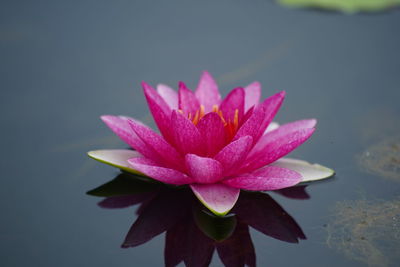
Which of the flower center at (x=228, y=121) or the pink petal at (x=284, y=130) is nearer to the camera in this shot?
the flower center at (x=228, y=121)

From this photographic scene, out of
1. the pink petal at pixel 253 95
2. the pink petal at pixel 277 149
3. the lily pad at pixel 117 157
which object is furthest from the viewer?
the pink petal at pixel 253 95

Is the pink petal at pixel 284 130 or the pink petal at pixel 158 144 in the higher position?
the pink petal at pixel 158 144

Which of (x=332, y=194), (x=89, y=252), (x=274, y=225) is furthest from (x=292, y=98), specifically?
(x=89, y=252)

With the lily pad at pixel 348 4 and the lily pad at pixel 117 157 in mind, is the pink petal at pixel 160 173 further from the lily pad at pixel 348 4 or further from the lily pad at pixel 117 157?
the lily pad at pixel 348 4

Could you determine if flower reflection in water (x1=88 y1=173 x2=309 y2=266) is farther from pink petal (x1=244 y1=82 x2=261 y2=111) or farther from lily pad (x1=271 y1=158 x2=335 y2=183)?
pink petal (x1=244 y1=82 x2=261 y2=111)

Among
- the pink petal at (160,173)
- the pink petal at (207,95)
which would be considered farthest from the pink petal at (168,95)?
the pink petal at (160,173)

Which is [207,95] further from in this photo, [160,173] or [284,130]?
[160,173]
